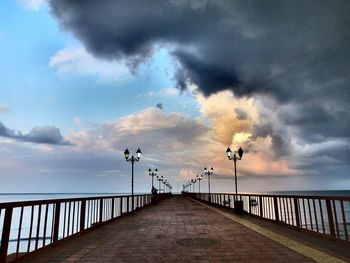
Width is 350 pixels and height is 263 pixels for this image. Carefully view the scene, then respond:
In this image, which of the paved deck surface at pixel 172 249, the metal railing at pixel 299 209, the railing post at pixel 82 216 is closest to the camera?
the paved deck surface at pixel 172 249

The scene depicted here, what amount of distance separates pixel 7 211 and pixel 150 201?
28041 millimetres

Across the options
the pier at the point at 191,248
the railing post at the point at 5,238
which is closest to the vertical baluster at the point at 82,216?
the pier at the point at 191,248

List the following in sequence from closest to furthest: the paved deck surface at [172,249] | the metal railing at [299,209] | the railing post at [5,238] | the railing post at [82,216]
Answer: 1. the railing post at [5,238]
2. the paved deck surface at [172,249]
3. the metal railing at [299,209]
4. the railing post at [82,216]

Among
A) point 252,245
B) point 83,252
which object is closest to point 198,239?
point 252,245

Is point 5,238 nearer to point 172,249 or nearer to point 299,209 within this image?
point 172,249

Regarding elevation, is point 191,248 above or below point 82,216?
below

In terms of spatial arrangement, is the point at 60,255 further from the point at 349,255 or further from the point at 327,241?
the point at 327,241

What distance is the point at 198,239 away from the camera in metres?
8.03

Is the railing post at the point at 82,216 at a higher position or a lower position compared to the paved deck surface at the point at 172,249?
higher

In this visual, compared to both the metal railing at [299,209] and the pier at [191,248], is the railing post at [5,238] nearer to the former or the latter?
the pier at [191,248]

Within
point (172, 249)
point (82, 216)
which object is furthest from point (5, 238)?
point (82, 216)

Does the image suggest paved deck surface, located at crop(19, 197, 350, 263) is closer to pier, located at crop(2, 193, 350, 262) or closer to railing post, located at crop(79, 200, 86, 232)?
pier, located at crop(2, 193, 350, 262)

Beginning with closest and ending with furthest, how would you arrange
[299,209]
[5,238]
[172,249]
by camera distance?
[5,238] < [172,249] < [299,209]

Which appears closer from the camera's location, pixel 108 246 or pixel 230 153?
pixel 108 246
